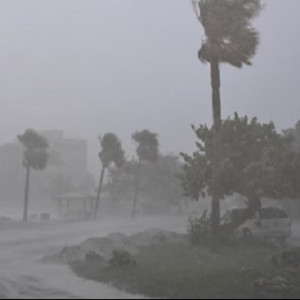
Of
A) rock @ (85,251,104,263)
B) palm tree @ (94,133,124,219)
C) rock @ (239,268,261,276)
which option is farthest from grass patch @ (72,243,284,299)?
palm tree @ (94,133,124,219)

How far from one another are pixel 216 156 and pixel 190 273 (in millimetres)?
7202

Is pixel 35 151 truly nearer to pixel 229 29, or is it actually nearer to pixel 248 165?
pixel 248 165

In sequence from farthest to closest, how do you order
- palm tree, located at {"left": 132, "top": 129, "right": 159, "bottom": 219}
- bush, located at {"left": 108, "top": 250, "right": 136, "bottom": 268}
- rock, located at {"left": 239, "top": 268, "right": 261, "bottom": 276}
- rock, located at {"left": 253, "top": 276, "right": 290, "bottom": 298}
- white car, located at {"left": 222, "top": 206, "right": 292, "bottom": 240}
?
palm tree, located at {"left": 132, "top": 129, "right": 159, "bottom": 219}
white car, located at {"left": 222, "top": 206, "right": 292, "bottom": 240}
bush, located at {"left": 108, "top": 250, "right": 136, "bottom": 268}
rock, located at {"left": 239, "top": 268, "right": 261, "bottom": 276}
rock, located at {"left": 253, "top": 276, "right": 290, "bottom": 298}

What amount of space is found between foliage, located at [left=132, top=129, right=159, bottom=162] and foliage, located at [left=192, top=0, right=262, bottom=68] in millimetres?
41400

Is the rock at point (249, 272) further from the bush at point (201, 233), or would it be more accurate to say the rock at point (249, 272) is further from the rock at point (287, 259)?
the bush at point (201, 233)

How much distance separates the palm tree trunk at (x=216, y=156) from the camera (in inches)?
840

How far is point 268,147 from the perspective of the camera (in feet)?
78.6

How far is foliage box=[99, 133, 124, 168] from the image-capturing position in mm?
62094

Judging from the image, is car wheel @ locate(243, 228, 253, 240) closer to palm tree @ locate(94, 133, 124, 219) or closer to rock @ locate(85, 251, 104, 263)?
rock @ locate(85, 251, 104, 263)

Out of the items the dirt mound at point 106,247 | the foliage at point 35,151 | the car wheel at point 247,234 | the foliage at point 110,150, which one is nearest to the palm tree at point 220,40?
the car wheel at point 247,234

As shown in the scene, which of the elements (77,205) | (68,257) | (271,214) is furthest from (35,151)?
(68,257)

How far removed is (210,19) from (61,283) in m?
11.8

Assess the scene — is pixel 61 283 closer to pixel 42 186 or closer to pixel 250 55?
pixel 250 55

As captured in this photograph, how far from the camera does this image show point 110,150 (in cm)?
6222
